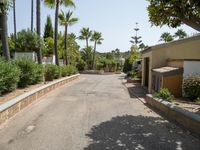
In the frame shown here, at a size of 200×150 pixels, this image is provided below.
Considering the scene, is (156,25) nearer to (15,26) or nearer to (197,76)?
(197,76)

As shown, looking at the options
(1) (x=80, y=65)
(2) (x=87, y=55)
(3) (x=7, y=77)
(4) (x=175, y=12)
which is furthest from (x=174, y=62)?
(2) (x=87, y=55)

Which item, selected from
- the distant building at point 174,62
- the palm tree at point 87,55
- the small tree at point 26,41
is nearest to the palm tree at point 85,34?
the palm tree at point 87,55

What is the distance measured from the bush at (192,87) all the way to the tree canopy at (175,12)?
5.72 meters

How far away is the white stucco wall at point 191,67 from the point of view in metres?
15.0

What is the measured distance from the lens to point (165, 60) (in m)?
18.9

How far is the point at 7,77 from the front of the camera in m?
11.4

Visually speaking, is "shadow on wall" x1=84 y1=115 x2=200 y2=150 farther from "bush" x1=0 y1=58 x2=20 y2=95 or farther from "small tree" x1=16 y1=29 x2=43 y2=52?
"small tree" x1=16 y1=29 x2=43 y2=52

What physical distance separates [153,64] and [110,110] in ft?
29.0

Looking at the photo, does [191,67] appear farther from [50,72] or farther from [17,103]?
[50,72]

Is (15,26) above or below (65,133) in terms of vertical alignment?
above

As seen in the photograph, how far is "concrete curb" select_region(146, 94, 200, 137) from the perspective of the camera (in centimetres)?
784

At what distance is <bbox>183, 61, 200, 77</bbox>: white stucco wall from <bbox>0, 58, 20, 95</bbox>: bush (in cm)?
969

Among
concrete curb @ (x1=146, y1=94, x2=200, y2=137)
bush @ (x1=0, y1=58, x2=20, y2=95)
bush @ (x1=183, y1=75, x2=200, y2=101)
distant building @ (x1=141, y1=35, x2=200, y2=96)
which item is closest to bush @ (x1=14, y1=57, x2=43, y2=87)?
bush @ (x1=0, y1=58, x2=20, y2=95)

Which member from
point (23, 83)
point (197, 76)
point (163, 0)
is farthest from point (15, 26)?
point (163, 0)
